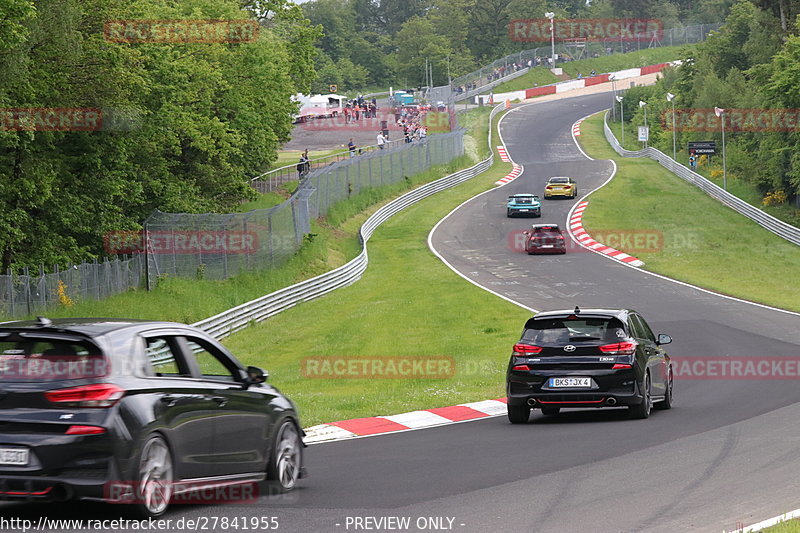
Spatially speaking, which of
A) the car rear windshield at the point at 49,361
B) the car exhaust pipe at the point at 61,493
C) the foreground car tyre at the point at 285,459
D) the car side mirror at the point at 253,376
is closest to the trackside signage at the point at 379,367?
the foreground car tyre at the point at 285,459

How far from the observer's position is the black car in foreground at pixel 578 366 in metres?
15.3

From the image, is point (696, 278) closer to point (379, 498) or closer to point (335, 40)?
point (379, 498)

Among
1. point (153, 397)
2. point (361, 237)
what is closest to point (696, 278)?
point (361, 237)

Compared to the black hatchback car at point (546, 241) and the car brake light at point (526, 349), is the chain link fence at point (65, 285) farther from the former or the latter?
the black hatchback car at point (546, 241)

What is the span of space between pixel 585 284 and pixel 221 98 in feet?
61.4

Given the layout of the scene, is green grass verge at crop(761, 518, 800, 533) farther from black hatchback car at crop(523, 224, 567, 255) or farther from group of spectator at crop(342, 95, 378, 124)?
group of spectator at crop(342, 95, 378, 124)

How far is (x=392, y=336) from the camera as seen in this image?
105ft

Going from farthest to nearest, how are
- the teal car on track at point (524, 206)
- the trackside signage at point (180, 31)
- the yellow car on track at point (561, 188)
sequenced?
the yellow car on track at point (561, 188)
the teal car on track at point (524, 206)
the trackside signage at point (180, 31)

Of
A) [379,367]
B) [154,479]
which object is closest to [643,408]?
[154,479]

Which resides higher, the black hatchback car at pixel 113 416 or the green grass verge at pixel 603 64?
the green grass verge at pixel 603 64

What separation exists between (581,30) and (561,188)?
365 ft

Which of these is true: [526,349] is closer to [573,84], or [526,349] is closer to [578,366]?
[578,366]

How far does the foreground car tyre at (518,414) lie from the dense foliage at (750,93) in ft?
142

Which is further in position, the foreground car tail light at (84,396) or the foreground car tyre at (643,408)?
the foreground car tyre at (643,408)
